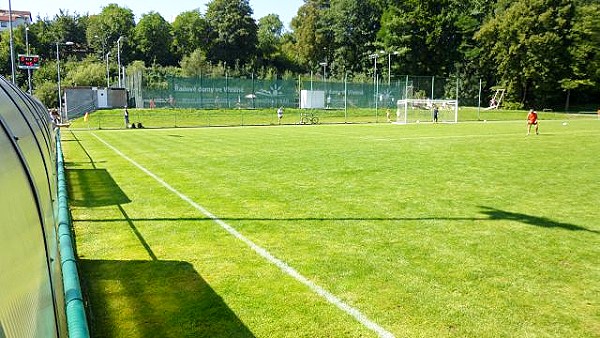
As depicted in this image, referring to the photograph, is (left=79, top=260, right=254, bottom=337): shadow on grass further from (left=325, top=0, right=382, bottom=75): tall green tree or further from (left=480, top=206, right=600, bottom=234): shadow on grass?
(left=325, top=0, right=382, bottom=75): tall green tree

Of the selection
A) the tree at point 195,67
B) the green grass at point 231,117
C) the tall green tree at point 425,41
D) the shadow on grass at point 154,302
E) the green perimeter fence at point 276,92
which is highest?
the tall green tree at point 425,41

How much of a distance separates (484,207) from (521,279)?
164 inches

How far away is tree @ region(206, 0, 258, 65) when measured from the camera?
105m

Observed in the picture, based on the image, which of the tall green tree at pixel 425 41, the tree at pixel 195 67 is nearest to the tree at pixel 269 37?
the tree at pixel 195 67

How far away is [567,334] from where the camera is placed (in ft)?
15.3

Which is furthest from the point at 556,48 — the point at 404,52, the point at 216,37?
the point at 216,37

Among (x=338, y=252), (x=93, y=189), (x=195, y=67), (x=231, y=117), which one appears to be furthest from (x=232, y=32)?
(x=338, y=252)

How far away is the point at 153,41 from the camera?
10725cm

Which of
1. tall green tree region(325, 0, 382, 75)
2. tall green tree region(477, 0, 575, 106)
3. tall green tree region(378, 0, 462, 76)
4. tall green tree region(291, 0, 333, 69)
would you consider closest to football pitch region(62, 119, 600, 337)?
tall green tree region(477, 0, 575, 106)

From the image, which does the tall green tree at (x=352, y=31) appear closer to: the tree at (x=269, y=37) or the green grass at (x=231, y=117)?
the tree at (x=269, y=37)

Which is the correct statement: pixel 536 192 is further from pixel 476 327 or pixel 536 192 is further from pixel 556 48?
pixel 556 48

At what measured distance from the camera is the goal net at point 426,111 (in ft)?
172

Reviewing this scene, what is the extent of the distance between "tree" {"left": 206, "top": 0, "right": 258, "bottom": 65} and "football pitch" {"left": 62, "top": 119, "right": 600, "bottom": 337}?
95.0m

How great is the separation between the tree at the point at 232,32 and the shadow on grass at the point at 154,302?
10057 cm
